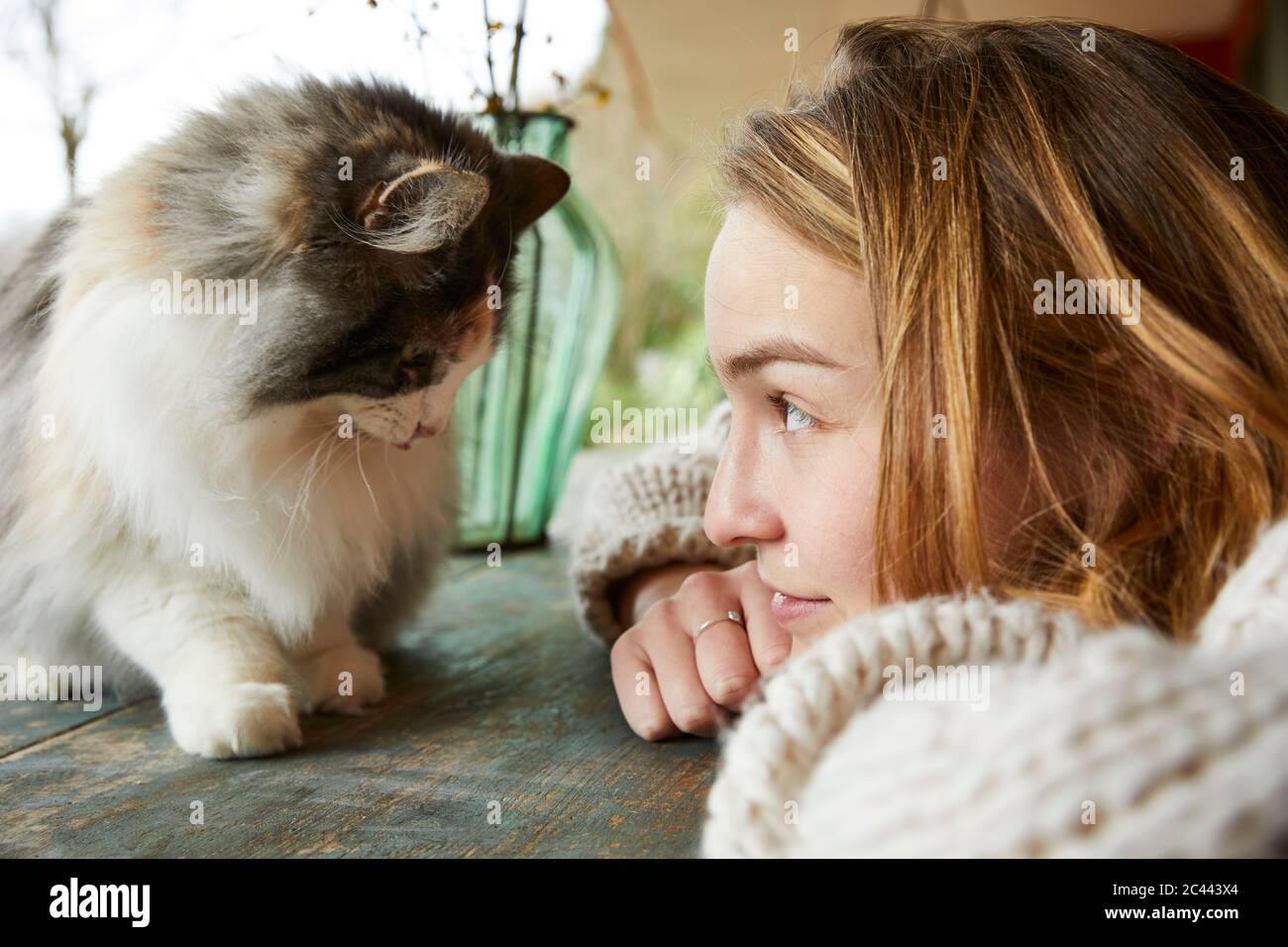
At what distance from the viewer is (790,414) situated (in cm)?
84

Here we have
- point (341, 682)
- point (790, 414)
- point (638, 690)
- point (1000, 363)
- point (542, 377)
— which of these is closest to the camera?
point (1000, 363)

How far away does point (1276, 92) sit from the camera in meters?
3.12

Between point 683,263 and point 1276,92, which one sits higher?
point 1276,92

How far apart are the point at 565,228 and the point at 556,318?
16 cm

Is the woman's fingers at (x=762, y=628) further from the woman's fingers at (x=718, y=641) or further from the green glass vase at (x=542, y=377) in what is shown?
the green glass vase at (x=542, y=377)

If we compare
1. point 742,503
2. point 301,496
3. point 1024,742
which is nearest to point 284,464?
point 301,496

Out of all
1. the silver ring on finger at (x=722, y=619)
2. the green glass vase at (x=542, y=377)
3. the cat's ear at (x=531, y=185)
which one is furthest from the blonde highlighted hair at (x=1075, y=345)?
the green glass vase at (x=542, y=377)

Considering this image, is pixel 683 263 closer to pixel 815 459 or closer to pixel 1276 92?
pixel 1276 92

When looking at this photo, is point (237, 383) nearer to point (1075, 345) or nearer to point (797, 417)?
point (797, 417)

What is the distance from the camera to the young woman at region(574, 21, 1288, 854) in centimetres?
68

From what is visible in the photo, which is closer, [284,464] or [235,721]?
[235,721]

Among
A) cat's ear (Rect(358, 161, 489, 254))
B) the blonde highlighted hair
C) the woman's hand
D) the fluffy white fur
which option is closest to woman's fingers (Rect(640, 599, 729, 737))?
the woman's hand
